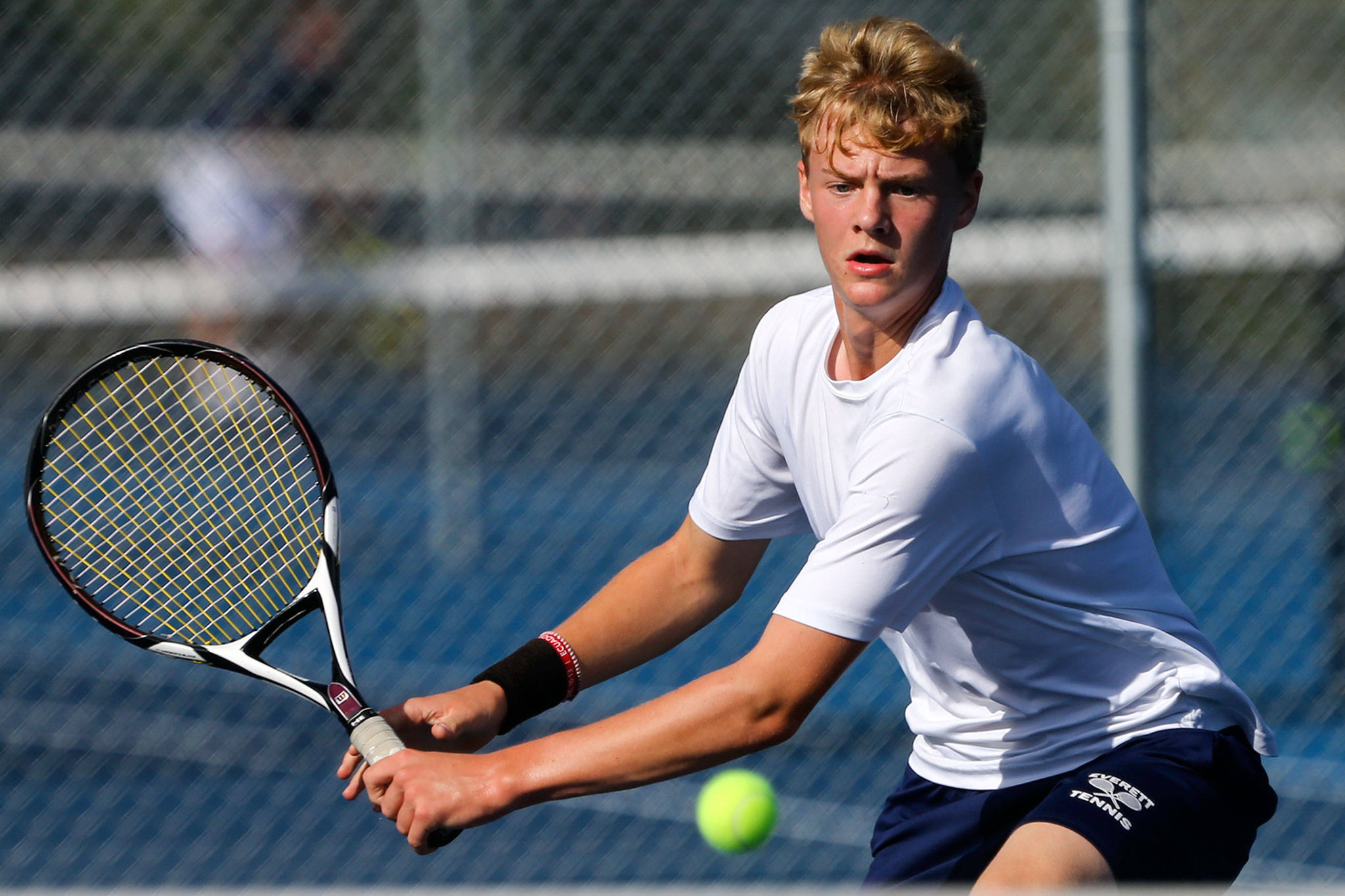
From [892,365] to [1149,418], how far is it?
1501 mm

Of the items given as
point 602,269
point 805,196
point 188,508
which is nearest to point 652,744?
point 805,196

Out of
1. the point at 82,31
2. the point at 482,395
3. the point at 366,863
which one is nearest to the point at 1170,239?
the point at 366,863

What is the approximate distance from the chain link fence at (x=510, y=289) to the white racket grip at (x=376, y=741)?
6.30ft

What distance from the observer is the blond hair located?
1814mm

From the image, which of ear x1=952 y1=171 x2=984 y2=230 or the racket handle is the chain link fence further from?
the racket handle

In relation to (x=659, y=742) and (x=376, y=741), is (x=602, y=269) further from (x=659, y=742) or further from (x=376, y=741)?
(x=659, y=742)

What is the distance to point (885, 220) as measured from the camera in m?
1.83

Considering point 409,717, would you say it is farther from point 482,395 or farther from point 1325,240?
point 482,395

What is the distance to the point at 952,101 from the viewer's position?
184cm

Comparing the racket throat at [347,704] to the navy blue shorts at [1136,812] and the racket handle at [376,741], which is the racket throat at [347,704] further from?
the navy blue shorts at [1136,812]

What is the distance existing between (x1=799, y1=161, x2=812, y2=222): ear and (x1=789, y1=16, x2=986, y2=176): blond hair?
7cm

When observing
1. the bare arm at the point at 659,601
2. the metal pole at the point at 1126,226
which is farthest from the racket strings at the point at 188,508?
the metal pole at the point at 1126,226

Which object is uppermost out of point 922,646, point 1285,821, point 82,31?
point 82,31

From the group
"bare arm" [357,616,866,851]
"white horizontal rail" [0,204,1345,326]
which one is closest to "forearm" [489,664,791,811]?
"bare arm" [357,616,866,851]
